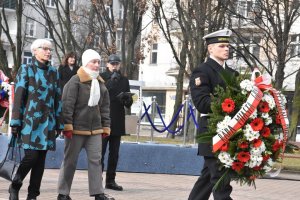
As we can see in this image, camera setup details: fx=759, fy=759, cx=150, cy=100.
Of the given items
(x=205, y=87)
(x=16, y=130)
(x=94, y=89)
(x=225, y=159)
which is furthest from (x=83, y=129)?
(x=225, y=159)

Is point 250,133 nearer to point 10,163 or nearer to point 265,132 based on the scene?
point 265,132

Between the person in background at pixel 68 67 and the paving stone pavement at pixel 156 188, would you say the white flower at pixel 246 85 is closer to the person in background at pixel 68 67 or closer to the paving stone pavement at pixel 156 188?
the paving stone pavement at pixel 156 188

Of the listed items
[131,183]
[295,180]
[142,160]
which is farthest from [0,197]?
[295,180]

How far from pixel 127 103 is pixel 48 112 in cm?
254

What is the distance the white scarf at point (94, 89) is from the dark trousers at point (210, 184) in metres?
2.25

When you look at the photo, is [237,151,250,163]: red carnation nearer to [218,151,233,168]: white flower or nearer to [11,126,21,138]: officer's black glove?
[218,151,233,168]: white flower

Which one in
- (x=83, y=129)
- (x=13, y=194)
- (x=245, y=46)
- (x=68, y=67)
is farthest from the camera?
(x=245, y=46)

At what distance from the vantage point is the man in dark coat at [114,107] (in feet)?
36.9

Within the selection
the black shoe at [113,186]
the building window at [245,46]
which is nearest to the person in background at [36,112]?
the black shoe at [113,186]

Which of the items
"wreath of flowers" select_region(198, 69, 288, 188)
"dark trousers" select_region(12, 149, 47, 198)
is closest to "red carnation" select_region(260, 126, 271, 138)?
"wreath of flowers" select_region(198, 69, 288, 188)

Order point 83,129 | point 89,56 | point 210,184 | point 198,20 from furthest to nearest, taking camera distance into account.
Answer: point 198,20, point 89,56, point 83,129, point 210,184

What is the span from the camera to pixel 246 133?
22.9ft

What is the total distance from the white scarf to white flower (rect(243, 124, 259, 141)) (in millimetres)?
2867

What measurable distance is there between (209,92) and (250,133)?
650mm
